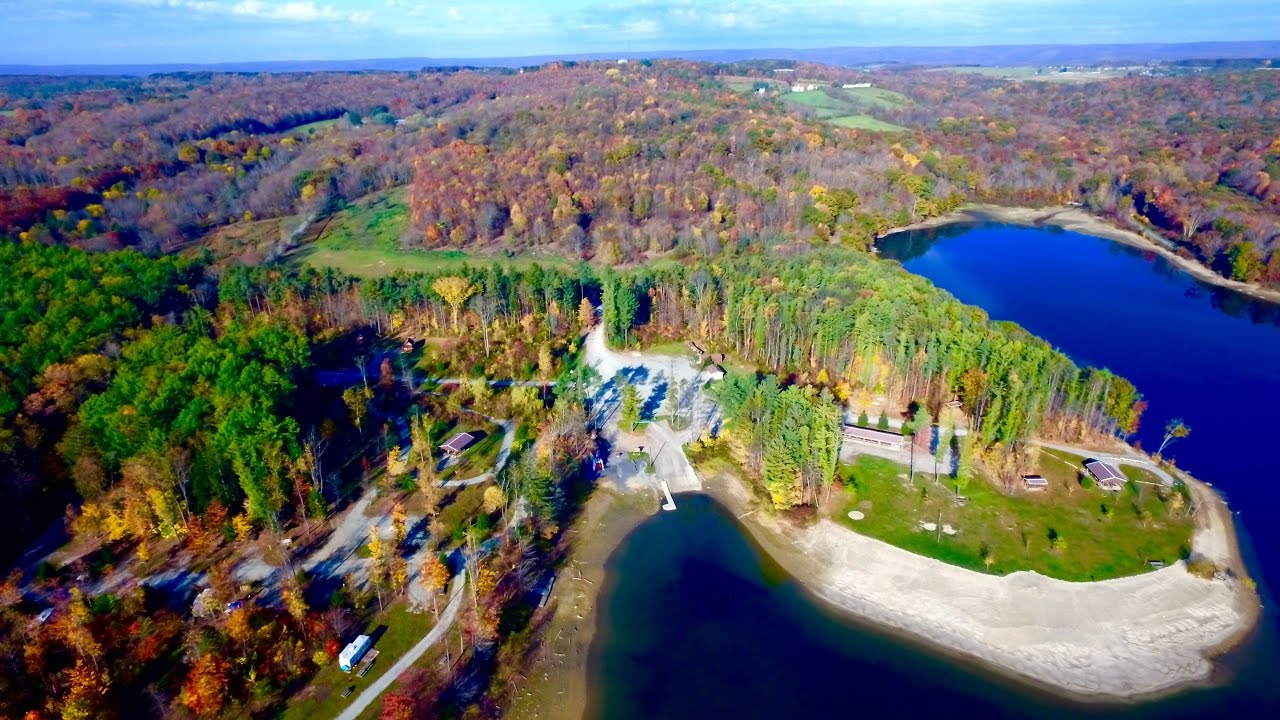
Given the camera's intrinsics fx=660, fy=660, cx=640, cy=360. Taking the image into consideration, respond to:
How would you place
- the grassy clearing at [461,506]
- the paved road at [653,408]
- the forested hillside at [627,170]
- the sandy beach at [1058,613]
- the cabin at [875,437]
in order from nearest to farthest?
1. the sandy beach at [1058,613]
2. the grassy clearing at [461,506]
3. the paved road at [653,408]
4. the cabin at [875,437]
5. the forested hillside at [627,170]

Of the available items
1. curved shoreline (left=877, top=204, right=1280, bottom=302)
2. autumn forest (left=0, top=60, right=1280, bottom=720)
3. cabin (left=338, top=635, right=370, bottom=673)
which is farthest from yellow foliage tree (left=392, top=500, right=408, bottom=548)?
curved shoreline (left=877, top=204, right=1280, bottom=302)

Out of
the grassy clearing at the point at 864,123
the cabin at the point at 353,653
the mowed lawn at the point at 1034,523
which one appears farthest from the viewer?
the grassy clearing at the point at 864,123

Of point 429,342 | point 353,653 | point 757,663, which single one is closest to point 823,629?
point 757,663

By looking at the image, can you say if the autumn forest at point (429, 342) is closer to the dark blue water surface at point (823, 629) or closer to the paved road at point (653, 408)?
the paved road at point (653, 408)

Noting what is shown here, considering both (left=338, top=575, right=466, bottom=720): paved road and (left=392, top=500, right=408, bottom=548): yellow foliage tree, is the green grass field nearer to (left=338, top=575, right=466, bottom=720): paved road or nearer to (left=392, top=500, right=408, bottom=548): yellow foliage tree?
(left=392, top=500, right=408, bottom=548): yellow foliage tree

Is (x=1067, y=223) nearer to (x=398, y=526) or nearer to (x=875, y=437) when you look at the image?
(x=875, y=437)

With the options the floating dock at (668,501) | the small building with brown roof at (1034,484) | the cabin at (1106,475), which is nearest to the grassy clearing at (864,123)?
the cabin at (1106,475)

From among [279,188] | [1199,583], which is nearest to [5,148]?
[279,188]

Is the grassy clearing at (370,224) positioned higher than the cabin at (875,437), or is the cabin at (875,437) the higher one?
the grassy clearing at (370,224)
